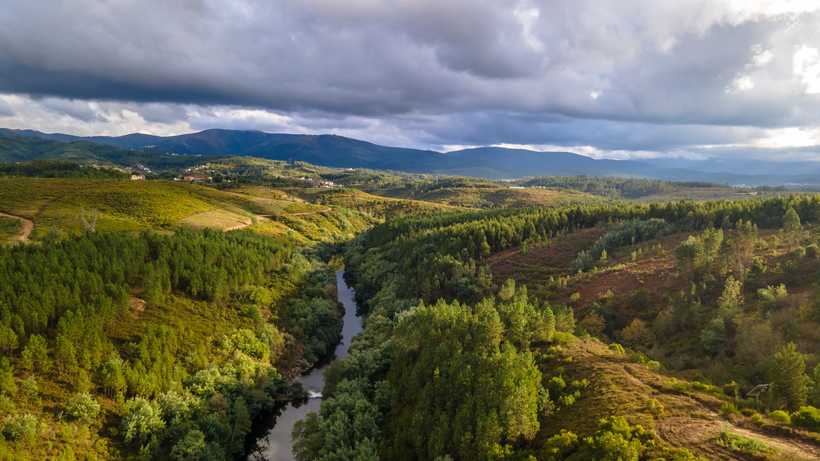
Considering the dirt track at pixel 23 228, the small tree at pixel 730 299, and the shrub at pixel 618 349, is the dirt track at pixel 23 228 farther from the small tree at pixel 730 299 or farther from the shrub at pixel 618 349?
the small tree at pixel 730 299

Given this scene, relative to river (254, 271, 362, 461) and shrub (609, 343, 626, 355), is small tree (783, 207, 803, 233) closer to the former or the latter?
shrub (609, 343, 626, 355)

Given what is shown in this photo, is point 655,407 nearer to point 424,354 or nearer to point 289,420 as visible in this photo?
point 424,354

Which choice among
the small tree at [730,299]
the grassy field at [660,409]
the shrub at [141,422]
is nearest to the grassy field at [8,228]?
the shrub at [141,422]

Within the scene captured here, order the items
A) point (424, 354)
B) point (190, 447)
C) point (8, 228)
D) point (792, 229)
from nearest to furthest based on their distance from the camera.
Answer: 1. point (190, 447)
2. point (424, 354)
3. point (792, 229)
4. point (8, 228)

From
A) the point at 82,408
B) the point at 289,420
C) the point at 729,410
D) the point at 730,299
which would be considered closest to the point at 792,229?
the point at 730,299

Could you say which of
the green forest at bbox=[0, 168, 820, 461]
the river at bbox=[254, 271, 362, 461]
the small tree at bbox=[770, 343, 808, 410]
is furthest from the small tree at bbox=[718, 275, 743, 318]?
the river at bbox=[254, 271, 362, 461]

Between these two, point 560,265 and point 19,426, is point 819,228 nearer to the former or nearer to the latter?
point 560,265
